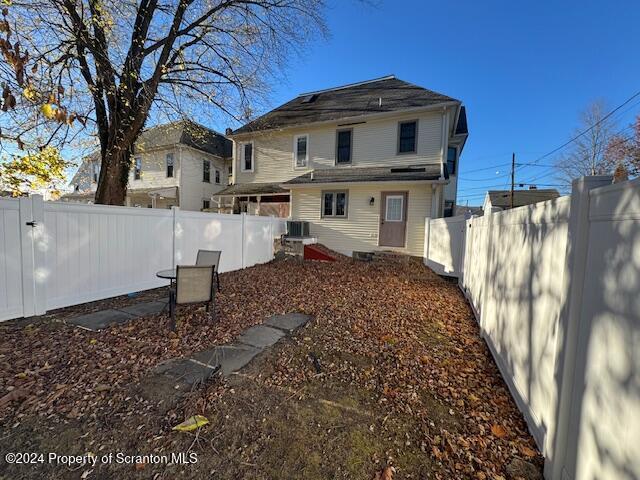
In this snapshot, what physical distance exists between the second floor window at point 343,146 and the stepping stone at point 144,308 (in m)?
10.1

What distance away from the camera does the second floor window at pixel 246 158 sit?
15.2m

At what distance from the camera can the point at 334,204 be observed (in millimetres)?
12391

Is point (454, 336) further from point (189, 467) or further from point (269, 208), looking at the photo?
point (269, 208)

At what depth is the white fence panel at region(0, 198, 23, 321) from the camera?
151 inches

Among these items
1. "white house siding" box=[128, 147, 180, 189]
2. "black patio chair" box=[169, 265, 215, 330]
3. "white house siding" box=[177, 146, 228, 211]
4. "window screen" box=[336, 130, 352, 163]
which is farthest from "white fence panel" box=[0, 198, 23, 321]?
"white house siding" box=[128, 147, 180, 189]

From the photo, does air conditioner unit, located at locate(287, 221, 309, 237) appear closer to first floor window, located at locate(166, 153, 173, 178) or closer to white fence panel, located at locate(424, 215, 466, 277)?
white fence panel, located at locate(424, 215, 466, 277)

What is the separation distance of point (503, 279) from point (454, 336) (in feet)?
4.44

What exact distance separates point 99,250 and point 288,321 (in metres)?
3.84

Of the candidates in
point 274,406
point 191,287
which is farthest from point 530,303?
point 191,287

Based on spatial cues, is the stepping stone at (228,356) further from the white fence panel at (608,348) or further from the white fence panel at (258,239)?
the white fence panel at (258,239)

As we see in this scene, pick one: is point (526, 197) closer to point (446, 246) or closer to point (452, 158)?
point (452, 158)

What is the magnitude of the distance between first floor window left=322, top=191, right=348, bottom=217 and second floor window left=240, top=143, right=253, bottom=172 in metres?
5.40

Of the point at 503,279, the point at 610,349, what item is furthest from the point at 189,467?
the point at 503,279

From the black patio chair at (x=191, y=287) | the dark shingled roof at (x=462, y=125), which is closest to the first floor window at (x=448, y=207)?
the dark shingled roof at (x=462, y=125)
